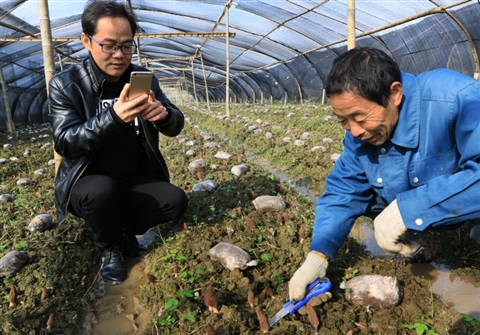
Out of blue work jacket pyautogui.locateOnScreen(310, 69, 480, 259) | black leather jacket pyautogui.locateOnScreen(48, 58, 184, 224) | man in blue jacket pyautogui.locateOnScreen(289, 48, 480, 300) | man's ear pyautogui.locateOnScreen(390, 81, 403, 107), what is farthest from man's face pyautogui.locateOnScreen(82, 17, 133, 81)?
man's ear pyautogui.locateOnScreen(390, 81, 403, 107)

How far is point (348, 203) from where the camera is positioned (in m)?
1.97

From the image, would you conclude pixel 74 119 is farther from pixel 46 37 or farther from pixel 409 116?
pixel 409 116

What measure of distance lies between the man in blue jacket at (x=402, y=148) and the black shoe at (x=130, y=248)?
1486 mm

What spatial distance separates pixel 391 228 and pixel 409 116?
20.6 inches

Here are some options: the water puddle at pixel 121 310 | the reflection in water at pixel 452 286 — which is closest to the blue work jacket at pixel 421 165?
the reflection in water at pixel 452 286

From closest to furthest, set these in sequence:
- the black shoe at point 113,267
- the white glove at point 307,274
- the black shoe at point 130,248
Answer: the white glove at point 307,274
the black shoe at point 113,267
the black shoe at point 130,248

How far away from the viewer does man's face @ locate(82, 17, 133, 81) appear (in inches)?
88.4

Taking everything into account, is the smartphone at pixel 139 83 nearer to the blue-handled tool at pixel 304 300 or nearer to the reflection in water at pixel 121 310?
the reflection in water at pixel 121 310

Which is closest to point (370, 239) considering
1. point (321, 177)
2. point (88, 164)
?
point (321, 177)

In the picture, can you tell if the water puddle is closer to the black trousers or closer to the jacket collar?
the black trousers

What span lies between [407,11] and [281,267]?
24.1 feet

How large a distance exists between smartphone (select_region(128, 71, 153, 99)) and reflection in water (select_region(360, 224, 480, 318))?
6.25ft

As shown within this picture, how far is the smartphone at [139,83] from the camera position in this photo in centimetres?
194

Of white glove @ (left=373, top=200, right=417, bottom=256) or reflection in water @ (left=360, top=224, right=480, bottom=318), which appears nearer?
white glove @ (left=373, top=200, right=417, bottom=256)
